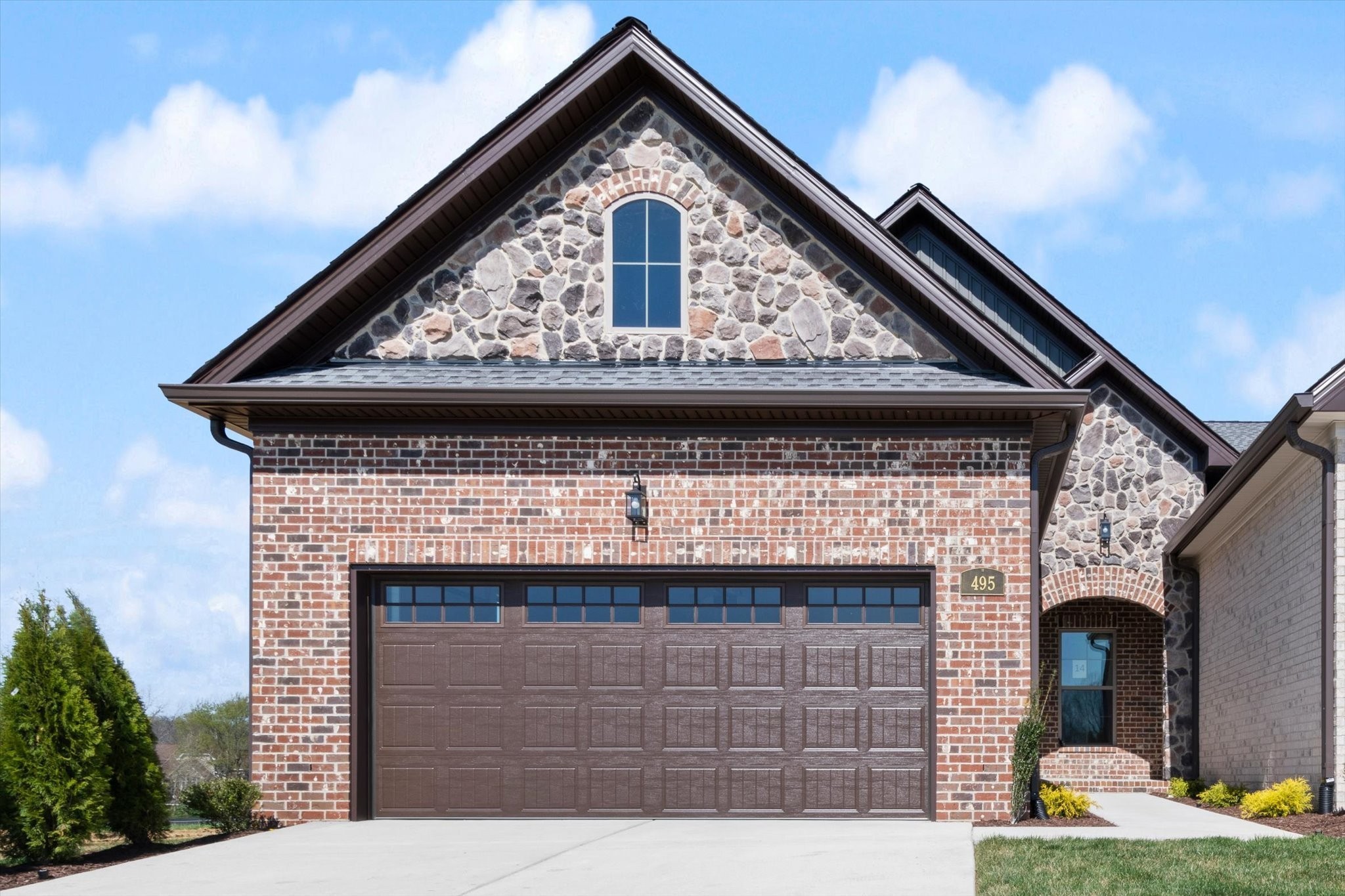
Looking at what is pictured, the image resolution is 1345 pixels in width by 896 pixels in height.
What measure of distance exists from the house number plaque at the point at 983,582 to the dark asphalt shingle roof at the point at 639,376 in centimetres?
178

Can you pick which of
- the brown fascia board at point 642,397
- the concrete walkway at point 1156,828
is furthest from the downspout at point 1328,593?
the brown fascia board at point 642,397

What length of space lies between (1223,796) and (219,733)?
Answer: 28.6 m

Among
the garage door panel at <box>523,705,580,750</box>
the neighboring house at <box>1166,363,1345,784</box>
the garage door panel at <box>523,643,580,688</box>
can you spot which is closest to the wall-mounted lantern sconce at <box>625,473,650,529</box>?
the garage door panel at <box>523,643,580,688</box>

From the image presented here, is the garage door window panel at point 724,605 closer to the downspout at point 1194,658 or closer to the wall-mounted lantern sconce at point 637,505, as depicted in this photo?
the wall-mounted lantern sconce at point 637,505

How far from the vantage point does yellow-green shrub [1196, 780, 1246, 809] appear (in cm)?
1780

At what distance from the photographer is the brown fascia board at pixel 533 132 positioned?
14.5 m

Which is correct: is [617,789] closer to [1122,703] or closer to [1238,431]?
[1122,703]

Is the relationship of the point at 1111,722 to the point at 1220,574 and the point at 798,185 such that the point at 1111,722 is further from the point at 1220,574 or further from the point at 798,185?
the point at 798,185

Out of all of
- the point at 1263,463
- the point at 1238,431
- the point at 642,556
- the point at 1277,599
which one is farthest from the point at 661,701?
the point at 1238,431

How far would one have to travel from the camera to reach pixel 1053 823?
45.6 ft

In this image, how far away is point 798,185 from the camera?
582 inches

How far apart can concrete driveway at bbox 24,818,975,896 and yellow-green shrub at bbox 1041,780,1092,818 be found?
1252 millimetres

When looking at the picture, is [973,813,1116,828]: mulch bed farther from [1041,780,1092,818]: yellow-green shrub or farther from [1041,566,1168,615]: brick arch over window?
[1041,566,1168,615]: brick arch over window

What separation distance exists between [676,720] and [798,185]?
541 cm
